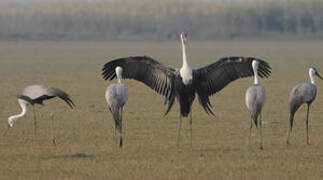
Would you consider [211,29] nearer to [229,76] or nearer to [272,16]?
[272,16]

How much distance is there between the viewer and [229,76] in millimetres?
13016

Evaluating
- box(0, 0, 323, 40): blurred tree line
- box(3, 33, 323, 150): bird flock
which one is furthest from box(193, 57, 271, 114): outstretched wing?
box(0, 0, 323, 40): blurred tree line

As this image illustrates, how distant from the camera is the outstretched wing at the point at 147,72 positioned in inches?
501

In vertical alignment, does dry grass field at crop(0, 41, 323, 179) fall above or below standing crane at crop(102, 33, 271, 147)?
below

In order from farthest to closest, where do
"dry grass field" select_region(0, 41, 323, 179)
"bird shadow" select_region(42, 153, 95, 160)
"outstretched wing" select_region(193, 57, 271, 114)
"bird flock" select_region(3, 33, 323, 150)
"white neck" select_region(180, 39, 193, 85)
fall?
"outstretched wing" select_region(193, 57, 271, 114) → "bird flock" select_region(3, 33, 323, 150) → "white neck" select_region(180, 39, 193, 85) → "bird shadow" select_region(42, 153, 95, 160) → "dry grass field" select_region(0, 41, 323, 179)

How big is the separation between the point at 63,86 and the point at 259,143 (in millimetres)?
13757

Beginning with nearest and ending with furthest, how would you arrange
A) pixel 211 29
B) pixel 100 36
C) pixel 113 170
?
1. pixel 113 170
2. pixel 100 36
3. pixel 211 29

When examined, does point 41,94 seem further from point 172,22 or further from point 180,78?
point 172,22

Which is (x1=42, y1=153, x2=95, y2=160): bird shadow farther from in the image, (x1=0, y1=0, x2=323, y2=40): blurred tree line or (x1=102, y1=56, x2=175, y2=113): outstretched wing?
(x1=0, y1=0, x2=323, y2=40): blurred tree line

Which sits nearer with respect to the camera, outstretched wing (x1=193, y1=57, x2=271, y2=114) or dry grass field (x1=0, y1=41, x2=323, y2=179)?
dry grass field (x1=0, y1=41, x2=323, y2=179)

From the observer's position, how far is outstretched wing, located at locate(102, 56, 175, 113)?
12.7 m

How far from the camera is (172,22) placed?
89062mm

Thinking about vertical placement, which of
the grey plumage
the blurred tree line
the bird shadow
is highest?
the blurred tree line

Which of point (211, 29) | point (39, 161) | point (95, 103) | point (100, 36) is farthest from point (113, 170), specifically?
point (211, 29)
